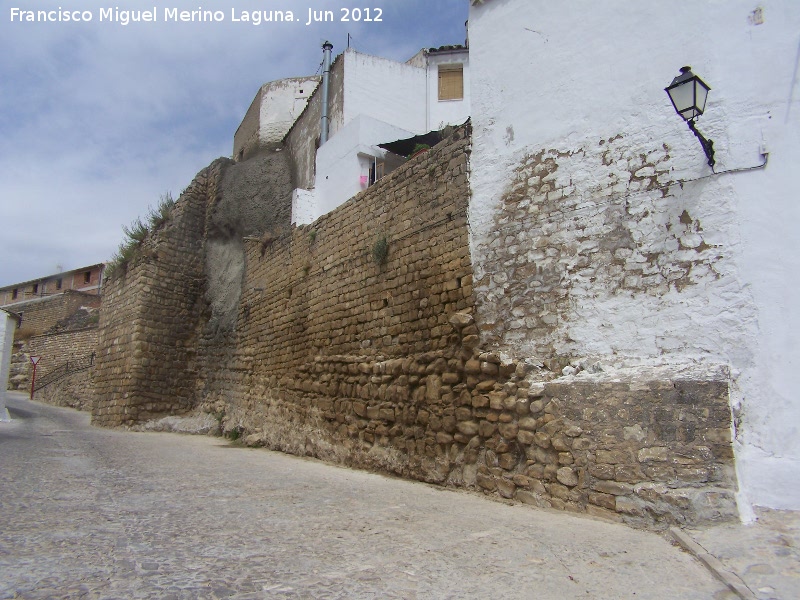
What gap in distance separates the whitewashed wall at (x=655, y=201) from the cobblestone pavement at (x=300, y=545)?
1379mm

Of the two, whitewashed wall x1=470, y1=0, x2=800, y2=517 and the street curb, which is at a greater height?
whitewashed wall x1=470, y1=0, x2=800, y2=517

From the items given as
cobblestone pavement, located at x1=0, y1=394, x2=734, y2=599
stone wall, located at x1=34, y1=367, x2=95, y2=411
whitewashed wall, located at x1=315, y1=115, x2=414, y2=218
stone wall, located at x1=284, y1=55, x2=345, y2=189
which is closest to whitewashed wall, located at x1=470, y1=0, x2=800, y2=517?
cobblestone pavement, located at x1=0, y1=394, x2=734, y2=599

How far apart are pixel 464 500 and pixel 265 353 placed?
6423mm

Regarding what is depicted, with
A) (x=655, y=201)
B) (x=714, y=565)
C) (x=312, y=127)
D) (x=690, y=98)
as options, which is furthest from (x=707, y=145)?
(x=312, y=127)

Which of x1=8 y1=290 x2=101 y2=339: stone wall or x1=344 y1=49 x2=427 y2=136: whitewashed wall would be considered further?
x1=8 y1=290 x2=101 y2=339: stone wall

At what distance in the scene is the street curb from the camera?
10.2 feet

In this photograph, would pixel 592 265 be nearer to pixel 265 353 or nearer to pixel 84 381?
pixel 265 353

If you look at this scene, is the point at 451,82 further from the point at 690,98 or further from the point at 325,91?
the point at 690,98

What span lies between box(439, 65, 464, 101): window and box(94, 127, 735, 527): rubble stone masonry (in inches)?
265

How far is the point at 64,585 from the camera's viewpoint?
9.07ft

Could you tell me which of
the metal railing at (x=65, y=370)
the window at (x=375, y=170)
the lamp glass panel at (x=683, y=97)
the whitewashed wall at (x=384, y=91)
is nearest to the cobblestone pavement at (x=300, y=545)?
the lamp glass panel at (x=683, y=97)

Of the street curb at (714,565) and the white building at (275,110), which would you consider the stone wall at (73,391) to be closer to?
the white building at (275,110)

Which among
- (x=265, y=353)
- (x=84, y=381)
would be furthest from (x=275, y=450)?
(x=84, y=381)

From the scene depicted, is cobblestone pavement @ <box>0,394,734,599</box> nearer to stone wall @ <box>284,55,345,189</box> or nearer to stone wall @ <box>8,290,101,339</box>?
stone wall @ <box>284,55,345,189</box>
